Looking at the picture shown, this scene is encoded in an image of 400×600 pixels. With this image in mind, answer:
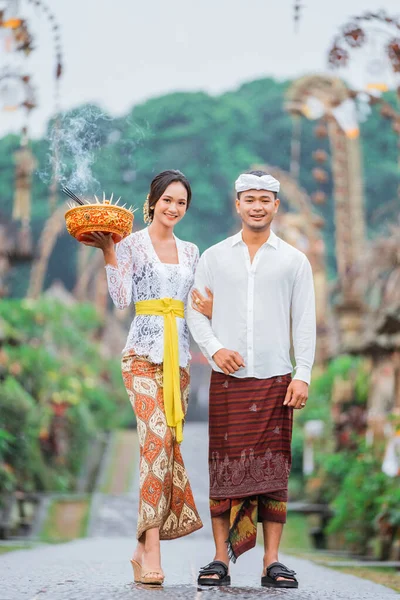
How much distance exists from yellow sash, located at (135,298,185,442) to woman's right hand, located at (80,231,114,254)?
39cm

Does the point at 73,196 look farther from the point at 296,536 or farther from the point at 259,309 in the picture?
the point at 296,536

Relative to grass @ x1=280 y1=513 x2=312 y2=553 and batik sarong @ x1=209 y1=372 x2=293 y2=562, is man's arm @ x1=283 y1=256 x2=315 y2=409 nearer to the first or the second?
batik sarong @ x1=209 y1=372 x2=293 y2=562

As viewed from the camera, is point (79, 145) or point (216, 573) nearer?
point (216, 573)

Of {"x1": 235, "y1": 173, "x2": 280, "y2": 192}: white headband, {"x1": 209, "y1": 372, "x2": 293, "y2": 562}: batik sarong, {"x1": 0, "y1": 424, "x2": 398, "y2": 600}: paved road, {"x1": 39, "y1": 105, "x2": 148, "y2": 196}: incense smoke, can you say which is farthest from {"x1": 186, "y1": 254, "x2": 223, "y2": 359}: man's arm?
{"x1": 0, "y1": 424, "x2": 398, "y2": 600}: paved road

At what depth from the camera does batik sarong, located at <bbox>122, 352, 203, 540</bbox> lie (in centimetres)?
569

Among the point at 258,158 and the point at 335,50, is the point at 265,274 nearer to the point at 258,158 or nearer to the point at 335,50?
the point at 335,50

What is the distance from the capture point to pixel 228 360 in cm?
566

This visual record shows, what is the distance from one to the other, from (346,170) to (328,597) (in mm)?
15270

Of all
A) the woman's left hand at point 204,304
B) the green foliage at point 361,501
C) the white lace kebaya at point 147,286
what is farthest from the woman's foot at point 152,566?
the green foliage at point 361,501

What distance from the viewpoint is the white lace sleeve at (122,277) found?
226 inches

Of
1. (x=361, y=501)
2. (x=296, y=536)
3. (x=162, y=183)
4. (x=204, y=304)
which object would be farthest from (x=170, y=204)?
(x=296, y=536)

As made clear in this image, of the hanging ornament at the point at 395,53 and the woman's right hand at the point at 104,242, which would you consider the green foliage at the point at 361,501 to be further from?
the woman's right hand at the point at 104,242

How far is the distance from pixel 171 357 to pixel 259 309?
1.67 ft

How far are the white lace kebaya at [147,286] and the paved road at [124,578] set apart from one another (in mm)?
1177
